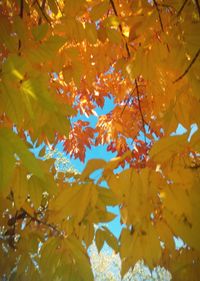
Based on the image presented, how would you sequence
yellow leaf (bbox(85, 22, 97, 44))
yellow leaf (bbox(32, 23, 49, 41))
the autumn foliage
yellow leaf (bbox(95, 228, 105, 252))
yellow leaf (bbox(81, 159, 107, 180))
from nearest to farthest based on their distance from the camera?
the autumn foliage → yellow leaf (bbox(81, 159, 107, 180)) → yellow leaf (bbox(32, 23, 49, 41)) → yellow leaf (bbox(95, 228, 105, 252)) → yellow leaf (bbox(85, 22, 97, 44))

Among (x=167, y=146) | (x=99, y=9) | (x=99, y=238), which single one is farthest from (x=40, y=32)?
(x=99, y=238)

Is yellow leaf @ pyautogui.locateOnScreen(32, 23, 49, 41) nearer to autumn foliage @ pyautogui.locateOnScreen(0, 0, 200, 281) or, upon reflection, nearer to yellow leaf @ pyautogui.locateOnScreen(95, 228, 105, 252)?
autumn foliage @ pyautogui.locateOnScreen(0, 0, 200, 281)

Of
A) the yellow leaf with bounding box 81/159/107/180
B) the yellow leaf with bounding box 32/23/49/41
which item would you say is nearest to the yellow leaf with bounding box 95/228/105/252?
the yellow leaf with bounding box 81/159/107/180

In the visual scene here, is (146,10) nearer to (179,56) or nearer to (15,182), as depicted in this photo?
(179,56)

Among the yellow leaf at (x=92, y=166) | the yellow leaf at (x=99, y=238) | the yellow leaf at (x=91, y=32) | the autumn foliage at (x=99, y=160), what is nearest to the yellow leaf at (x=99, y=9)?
the autumn foliage at (x=99, y=160)

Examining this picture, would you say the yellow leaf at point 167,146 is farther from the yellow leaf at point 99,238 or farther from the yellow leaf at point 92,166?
the yellow leaf at point 99,238

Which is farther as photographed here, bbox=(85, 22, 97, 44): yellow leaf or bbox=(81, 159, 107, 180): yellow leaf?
bbox=(85, 22, 97, 44): yellow leaf

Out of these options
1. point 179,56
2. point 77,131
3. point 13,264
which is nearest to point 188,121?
point 179,56

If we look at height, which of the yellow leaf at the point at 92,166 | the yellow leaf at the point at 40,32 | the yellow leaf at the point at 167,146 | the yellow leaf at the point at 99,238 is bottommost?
the yellow leaf at the point at 99,238

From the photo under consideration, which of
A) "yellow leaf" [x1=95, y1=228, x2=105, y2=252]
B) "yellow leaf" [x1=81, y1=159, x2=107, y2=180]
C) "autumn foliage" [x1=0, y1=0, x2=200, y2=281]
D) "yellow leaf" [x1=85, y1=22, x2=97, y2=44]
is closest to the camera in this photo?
"autumn foliage" [x1=0, y1=0, x2=200, y2=281]

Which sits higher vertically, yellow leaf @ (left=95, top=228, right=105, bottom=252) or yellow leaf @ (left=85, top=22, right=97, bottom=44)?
yellow leaf @ (left=85, top=22, right=97, bottom=44)

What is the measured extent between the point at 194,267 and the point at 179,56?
1.16 meters

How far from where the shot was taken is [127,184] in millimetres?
1073

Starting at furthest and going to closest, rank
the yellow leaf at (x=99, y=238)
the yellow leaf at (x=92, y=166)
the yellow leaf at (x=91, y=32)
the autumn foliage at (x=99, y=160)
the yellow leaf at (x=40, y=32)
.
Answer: the yellow leaf at (x=91, y=32) → the yellow leaf at (x=99, y=238) → the yellow leaf at (x=40, y=32) → the yellow leaf at (x=92, y=166) → the autumn foliage at (x=99, y=160)
